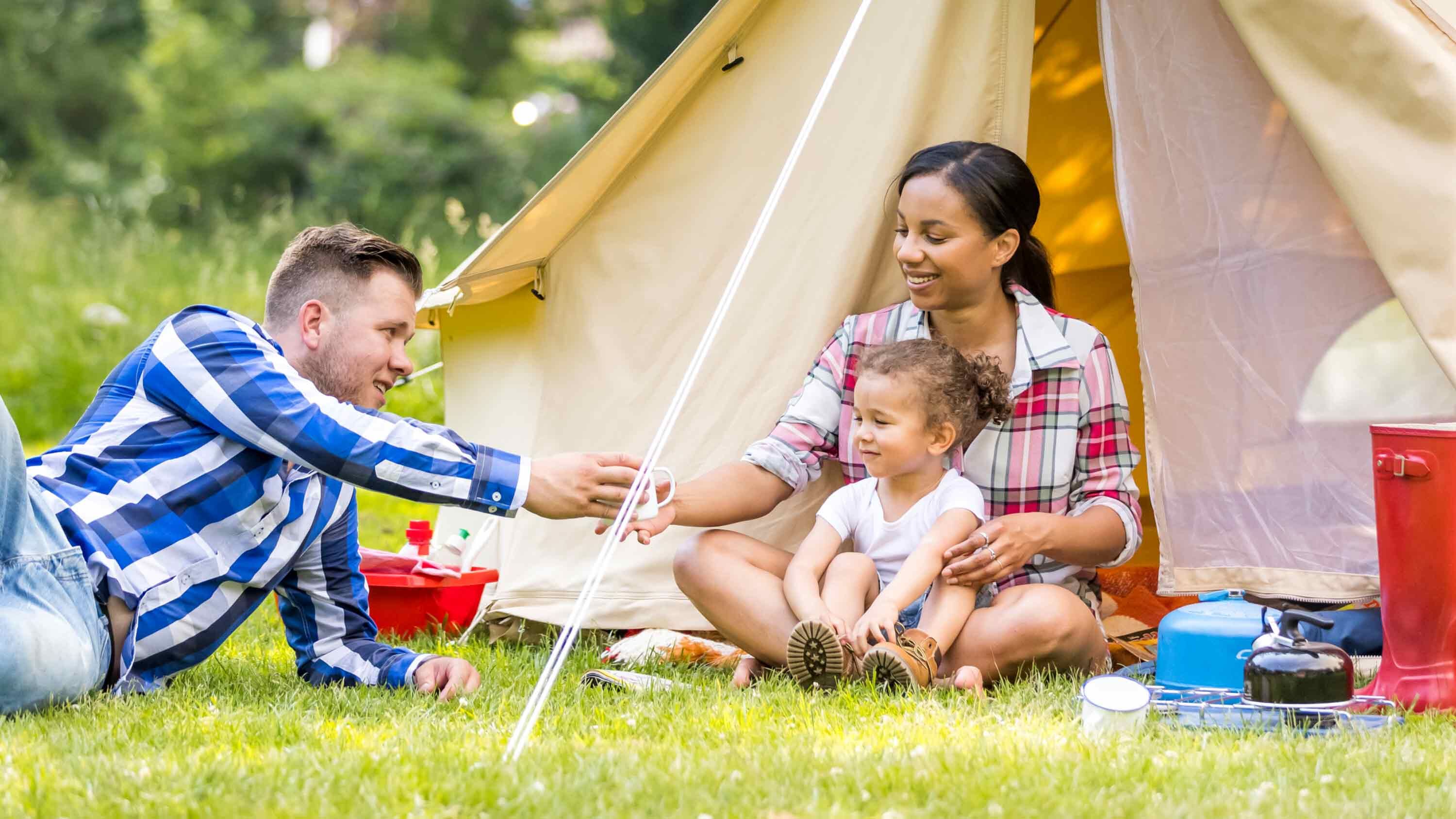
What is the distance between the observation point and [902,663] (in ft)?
8.04

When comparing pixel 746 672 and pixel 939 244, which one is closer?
pixel 746 672

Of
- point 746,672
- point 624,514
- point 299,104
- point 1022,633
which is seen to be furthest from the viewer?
point 299,104

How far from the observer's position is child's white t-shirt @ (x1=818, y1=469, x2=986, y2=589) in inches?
111

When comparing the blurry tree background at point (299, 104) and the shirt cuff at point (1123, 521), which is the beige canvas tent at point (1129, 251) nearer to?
the shirt cuff at point (1123, 521)

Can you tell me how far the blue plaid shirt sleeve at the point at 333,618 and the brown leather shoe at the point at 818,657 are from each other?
71 centimetres

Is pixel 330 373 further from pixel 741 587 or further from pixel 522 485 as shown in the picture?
pixel 741 587

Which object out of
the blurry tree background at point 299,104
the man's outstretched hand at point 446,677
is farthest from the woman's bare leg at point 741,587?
the blurry tree background at point 299,104

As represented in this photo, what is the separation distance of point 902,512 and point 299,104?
1169 cm

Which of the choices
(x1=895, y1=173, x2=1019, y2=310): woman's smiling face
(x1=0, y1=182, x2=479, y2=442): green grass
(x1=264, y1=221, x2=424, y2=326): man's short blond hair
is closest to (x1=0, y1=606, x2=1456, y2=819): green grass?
(x1=264, y1=221, x2=424, y2=326): man's short blond hair

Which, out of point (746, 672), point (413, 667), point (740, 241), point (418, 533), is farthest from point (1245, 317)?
point (418, 533)

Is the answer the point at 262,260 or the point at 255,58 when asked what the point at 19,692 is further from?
the point at 255,58

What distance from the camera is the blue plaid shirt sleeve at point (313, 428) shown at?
2352mm

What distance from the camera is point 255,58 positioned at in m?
14.0

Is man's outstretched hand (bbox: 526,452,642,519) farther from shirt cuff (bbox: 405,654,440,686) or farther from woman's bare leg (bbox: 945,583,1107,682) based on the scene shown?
woman's bare leg (bbox: 945,583,1107,682)
